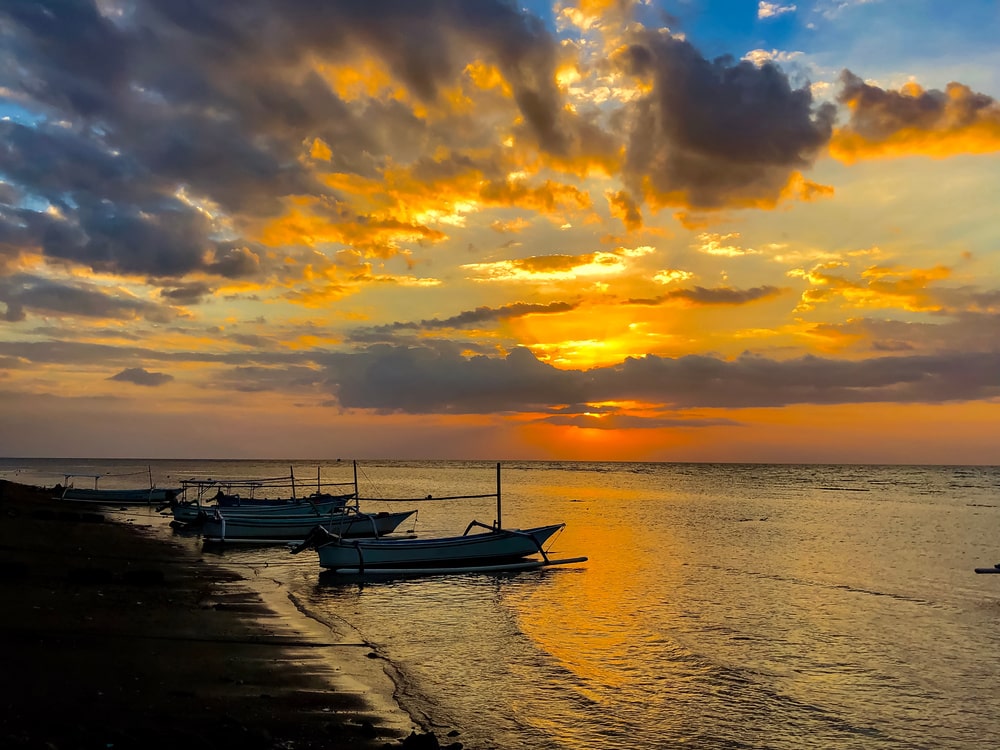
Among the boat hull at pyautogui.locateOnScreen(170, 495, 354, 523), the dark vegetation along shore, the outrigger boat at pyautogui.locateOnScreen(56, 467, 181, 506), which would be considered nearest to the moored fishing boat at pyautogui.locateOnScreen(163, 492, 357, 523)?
the boat hull at pyautogui.locateOnScreen(170, 495, 354, 523)

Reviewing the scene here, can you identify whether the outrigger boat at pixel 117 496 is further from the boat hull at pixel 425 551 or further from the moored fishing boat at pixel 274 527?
the boat hull at pixel 425 551

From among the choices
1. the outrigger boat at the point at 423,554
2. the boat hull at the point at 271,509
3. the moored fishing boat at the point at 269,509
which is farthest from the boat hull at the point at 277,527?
the outrigger boat at the point at 423,554

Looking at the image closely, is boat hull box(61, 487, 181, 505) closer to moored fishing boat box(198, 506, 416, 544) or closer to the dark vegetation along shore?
moored fishing boat box(198, 506, 416, 544)

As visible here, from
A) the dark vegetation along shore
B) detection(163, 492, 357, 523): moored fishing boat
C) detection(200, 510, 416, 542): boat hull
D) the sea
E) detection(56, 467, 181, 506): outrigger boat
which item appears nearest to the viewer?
the dark vegetation along shore

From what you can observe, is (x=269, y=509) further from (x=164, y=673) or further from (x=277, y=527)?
(x=164, y=673)

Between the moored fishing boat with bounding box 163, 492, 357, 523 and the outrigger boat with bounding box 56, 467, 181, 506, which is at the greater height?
the moored fishing boat with bounding box 163, 492, 357, 523

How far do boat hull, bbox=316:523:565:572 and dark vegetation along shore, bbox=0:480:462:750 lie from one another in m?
7.80

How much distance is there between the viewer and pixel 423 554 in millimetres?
33031

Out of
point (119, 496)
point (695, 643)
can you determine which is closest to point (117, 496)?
point (119, 496)

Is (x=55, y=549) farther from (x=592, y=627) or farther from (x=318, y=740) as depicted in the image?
(x=318, y=740)

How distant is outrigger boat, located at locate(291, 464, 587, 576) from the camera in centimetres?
3244

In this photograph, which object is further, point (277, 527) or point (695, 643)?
point (277, 527)

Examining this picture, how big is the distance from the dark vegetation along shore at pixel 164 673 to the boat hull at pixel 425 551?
7.80 metres

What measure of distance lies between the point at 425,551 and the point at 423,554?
0.54ft
